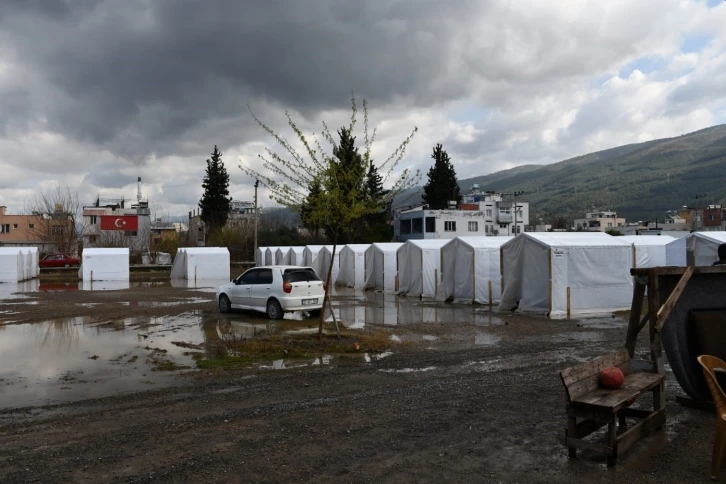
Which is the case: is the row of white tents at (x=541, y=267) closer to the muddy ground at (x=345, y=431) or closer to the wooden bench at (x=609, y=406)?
the muddy ground at (x=345, y=431)

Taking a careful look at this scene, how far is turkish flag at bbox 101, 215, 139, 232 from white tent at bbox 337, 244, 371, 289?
42.3m

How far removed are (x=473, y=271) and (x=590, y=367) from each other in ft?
54.0

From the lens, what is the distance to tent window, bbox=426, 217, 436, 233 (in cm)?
7275

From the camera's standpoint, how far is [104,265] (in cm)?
3950

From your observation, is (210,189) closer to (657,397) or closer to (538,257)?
(538,257)

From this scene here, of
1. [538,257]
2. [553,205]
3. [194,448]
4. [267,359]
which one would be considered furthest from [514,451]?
[553,205]

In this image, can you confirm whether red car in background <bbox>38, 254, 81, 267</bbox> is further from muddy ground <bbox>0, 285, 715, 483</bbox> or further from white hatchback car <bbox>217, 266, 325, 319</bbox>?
muddy ground <bbox>0, 285, 715, 483</bbox>

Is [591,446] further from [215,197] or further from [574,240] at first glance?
[215,197]

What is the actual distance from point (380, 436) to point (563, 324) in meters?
11.1

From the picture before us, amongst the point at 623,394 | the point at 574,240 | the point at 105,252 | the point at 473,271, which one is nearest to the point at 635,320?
the point at 623,394

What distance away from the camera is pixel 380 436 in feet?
19.7

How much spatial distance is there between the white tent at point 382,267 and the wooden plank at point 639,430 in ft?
71.9

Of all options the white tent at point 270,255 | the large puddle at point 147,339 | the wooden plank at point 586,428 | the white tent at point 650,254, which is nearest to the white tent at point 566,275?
the large puddle at point 147,339

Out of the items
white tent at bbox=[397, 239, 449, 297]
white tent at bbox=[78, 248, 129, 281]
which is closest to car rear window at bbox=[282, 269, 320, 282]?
white tent at bbox=[397, 239, 449, 297]
